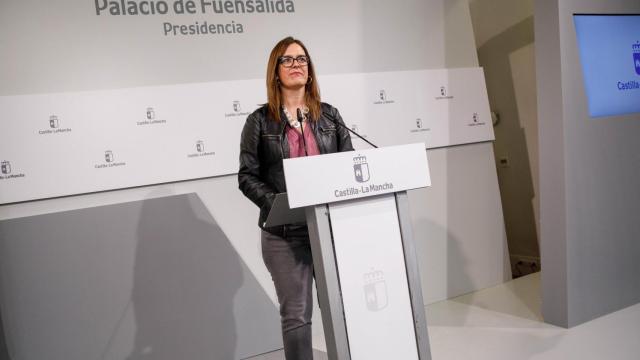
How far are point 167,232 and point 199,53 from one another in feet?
3.40

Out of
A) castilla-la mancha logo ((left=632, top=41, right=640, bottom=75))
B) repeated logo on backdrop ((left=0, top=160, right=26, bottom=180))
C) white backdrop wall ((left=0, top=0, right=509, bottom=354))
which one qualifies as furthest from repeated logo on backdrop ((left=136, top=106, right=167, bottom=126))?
castilla-la mancha logo ((left=632, top=41, right=640, bottom=75))

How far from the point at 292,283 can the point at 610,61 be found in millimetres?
2482

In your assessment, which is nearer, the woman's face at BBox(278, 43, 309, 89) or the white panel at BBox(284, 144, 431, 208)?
the white panel at BBox(284, 144, 431, 208)

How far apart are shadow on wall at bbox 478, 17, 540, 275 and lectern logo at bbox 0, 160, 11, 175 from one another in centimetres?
389

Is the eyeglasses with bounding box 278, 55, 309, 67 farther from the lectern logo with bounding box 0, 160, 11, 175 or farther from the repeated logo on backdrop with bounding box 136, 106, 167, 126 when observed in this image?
the lectern logo with bounding box 0, 160, 11, 175

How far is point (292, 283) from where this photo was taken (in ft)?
7.48

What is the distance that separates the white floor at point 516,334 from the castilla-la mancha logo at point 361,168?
4.99 ft

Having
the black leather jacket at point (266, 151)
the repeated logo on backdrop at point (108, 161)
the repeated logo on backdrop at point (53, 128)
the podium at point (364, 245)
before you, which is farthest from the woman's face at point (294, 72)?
the repeated logo on backdrop at point (53, 128)

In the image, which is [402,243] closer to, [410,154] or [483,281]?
[410,154]

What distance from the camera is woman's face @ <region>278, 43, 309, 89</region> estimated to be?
7.58 feet

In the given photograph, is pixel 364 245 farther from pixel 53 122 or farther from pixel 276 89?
pixel 53 122

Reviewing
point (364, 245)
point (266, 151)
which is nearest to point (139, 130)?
point (266, 151)

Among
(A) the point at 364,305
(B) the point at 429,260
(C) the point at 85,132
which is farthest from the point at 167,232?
(B) the point at 429,260

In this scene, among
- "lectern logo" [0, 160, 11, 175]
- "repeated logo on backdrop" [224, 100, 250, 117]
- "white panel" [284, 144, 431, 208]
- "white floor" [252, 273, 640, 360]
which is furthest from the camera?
"repeated logo on backdrop" [224, 100, 250, 117]
